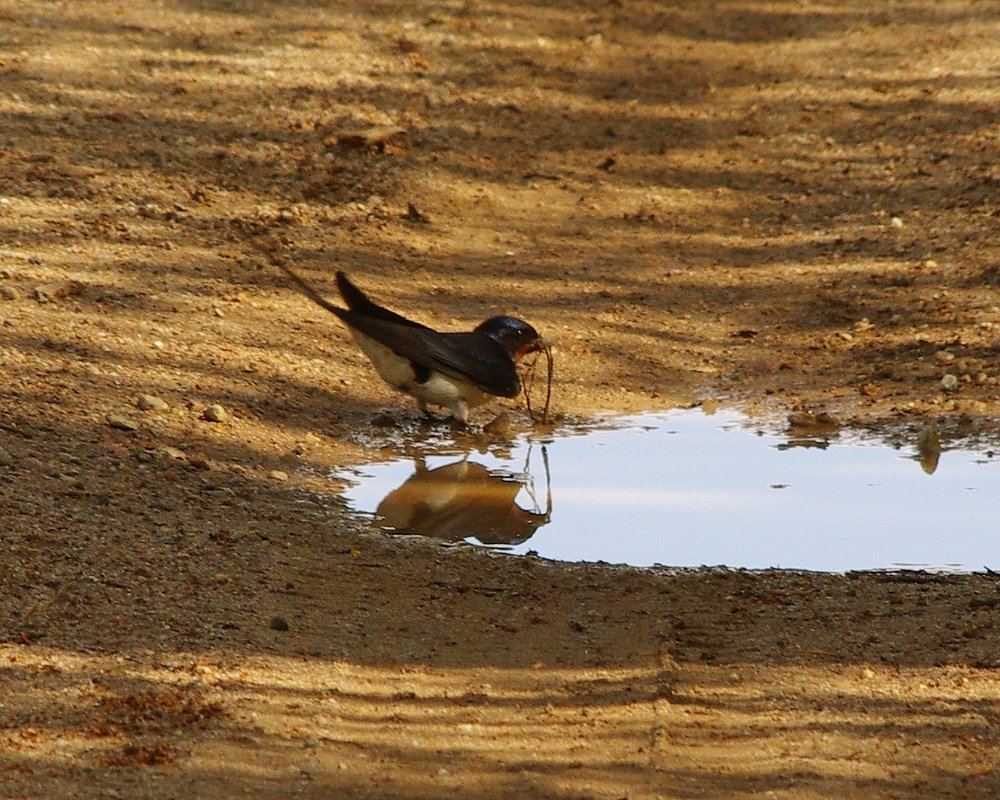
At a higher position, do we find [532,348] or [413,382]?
[532,348]

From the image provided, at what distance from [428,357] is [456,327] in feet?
4.87

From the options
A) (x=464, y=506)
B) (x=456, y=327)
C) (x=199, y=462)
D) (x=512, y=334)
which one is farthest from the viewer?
(x=456, y=327)

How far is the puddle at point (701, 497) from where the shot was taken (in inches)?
283

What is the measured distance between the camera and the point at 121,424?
7953 millimetres

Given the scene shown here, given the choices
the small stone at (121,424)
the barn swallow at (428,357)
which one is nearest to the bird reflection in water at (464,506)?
the barn swallow at (428,357)

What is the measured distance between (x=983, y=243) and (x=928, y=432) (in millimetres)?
2988

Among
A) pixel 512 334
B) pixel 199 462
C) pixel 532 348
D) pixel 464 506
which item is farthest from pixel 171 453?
pixel 532 348

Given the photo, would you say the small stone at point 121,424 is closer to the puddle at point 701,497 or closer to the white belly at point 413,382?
the puddle at point 701,497

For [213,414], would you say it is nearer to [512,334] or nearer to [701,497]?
[512,334]

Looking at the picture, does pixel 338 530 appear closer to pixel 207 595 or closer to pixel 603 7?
pixel 207 595

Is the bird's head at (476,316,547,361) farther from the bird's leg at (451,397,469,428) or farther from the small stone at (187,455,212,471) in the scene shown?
the small stone at (187,455,212,471)

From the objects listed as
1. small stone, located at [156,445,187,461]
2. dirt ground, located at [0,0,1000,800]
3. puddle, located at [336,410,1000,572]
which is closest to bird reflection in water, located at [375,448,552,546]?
puddle, located at [336,410,1000,572]

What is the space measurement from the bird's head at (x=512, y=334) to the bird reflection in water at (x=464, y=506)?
2.53 feet

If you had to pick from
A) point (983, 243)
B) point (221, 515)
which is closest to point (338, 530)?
point (221, 515)
